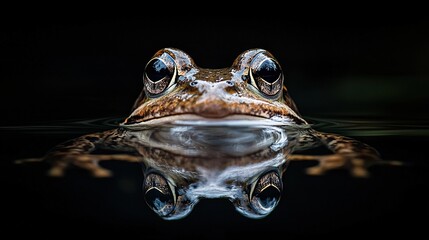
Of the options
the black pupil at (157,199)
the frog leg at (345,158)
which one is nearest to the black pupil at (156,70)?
the frog leg at (345,158)

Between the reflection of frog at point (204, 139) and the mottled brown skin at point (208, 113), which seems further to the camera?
the mottled brown skin at point (208, 113)

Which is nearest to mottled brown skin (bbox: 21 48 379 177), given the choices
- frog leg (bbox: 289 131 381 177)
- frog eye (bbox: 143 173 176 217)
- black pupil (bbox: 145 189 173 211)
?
frog leg (bbox: 289 131 381 177)

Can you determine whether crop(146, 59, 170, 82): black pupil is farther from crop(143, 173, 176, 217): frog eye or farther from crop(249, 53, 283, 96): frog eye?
crop(143, 173, 176, 217): frog eye

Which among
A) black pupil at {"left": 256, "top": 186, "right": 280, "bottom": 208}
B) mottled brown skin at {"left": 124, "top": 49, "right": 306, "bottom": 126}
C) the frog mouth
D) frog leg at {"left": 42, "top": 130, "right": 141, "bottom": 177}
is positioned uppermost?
mottled brown skin at {"left": 124, "top": 49, "right": 306, "bottom": 126}

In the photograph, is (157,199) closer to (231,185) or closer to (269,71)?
(231,185)

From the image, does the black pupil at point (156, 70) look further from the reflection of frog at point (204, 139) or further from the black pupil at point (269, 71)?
the black pupil at point (269, 71)

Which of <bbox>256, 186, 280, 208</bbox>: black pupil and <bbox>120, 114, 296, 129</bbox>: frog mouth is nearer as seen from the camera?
<bbox>256, 186, 280, 208</bbox>: black pupil

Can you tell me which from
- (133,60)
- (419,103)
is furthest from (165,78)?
(133,60)

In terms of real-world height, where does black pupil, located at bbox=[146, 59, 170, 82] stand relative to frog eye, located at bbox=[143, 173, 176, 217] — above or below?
above

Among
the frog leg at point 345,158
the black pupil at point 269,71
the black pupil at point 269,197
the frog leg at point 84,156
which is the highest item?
the black pupil at point 269,71
